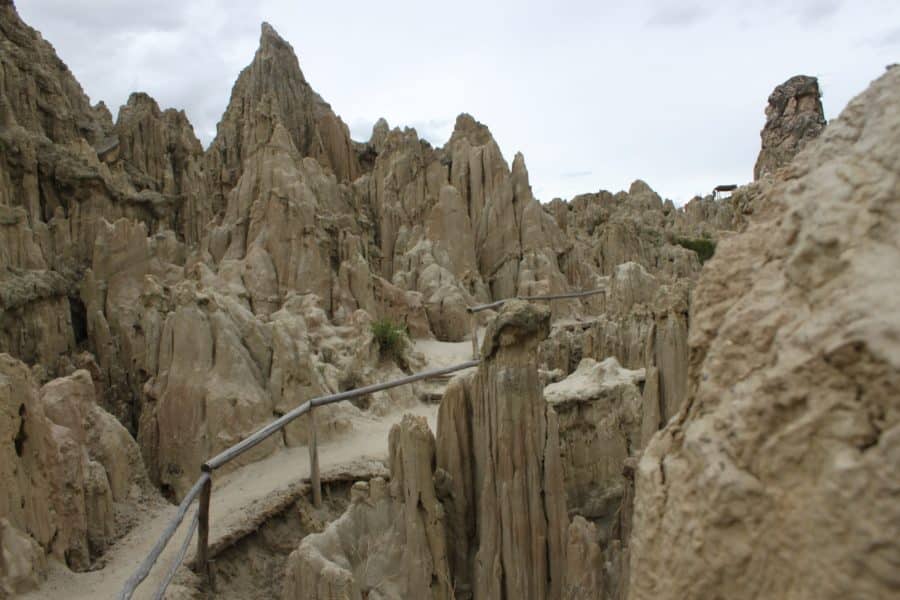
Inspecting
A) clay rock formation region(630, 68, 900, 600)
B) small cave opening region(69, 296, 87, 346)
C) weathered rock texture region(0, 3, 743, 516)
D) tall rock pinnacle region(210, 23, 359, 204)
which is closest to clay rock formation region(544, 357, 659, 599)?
weathered rock texture region(0, 3, 743, 516)

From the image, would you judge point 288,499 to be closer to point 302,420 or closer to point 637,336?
point 302,420

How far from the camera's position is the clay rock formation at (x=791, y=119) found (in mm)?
27516

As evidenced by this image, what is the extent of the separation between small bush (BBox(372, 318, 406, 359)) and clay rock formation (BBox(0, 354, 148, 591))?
25.2 feet

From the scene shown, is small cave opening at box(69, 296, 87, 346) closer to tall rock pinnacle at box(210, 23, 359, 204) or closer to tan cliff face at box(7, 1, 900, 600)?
tan cliff face at box(7, 1, 900, 600)

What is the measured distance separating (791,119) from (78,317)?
90.8ft

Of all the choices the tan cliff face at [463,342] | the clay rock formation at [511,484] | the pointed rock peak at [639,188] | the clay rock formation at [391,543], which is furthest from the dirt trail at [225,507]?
the pointed rock peak at [639,188]

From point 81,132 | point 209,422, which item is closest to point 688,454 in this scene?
point 209,422

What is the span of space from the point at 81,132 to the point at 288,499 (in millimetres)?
24615

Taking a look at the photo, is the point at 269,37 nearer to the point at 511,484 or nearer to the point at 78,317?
the point at 78,317

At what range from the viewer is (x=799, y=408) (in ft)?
5.22

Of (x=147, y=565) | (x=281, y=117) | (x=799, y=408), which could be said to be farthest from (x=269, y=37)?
(x=799, y=408)

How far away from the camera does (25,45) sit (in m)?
25.4

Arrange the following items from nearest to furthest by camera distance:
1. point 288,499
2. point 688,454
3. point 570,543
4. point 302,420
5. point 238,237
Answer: point 688,454, point 570,543, point 288,499, point 302,420, point 238,237

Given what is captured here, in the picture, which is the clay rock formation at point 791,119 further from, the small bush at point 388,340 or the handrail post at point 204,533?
the handrail post at point 204,533
